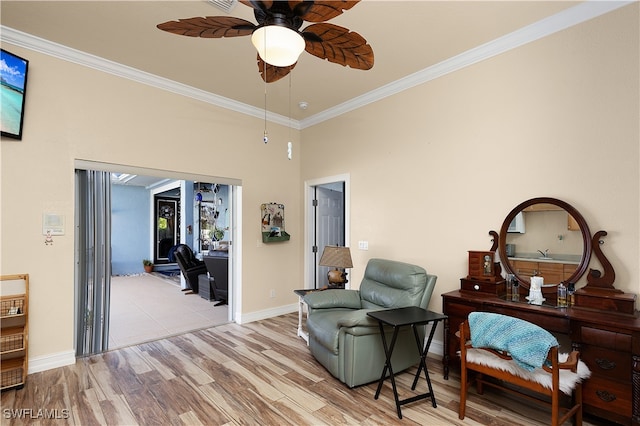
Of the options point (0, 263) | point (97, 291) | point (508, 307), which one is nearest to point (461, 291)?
point (508, 307)

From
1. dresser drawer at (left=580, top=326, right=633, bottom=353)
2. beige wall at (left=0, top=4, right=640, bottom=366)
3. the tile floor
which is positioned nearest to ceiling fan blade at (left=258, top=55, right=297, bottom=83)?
beige wall at (left=0, top=4, right=640, bottom=366)

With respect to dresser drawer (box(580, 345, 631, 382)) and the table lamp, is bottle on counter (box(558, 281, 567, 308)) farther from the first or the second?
the table lamp

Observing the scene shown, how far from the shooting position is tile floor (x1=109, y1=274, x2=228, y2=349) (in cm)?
402

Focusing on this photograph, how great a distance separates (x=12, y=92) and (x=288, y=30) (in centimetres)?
279

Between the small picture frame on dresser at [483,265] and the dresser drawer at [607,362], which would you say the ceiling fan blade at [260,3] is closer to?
the small picture frame on dresser at [483,265]

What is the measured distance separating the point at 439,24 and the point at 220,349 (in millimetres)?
3911

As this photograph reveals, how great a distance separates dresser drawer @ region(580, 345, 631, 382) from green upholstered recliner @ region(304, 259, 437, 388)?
1173 mm

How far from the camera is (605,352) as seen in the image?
2.03 m

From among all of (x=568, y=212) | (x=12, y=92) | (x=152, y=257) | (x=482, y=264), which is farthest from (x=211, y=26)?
(x=152, y=257)

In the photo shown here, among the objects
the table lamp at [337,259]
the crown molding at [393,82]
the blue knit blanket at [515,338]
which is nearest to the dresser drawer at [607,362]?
the blue knit blanket at [515,338]

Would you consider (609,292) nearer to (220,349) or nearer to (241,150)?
(220,349)

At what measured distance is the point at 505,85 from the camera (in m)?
2.95

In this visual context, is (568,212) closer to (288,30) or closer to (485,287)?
(485,287)

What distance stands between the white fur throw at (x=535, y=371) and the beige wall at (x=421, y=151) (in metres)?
0.86
